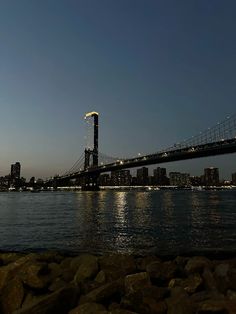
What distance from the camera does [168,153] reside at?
64.1m

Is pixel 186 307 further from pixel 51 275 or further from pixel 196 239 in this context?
pixel 196 239

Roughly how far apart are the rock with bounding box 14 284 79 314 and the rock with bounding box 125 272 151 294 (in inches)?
29.2

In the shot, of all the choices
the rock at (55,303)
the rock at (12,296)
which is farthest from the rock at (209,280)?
the rock at (12,296)

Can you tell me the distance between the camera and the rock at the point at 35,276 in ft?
17.9

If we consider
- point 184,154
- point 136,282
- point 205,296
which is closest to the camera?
point 205,296

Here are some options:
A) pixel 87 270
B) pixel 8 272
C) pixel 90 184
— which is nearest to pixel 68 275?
pixel 87 270

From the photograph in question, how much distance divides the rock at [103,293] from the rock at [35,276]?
91cm

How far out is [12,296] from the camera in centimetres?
510

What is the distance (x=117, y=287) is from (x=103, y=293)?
264 mm

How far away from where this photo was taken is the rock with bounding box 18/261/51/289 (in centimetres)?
544

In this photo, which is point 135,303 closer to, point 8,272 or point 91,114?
point 8,272

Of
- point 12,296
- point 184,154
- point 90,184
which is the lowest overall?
point 12,296

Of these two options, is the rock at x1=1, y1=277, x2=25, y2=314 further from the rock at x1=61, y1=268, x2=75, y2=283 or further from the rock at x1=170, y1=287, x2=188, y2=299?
the rock at x1=170, y1=287, x2=188, y2=299

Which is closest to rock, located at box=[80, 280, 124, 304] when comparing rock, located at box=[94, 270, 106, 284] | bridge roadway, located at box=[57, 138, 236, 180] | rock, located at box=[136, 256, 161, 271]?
rock, located at box=[94, 270, 106, 284]
